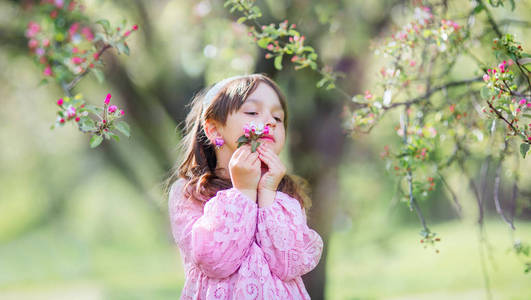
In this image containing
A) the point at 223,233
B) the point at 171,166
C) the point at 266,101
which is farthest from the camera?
the point at 171,166

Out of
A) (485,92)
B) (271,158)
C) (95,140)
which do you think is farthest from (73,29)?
(485,92)

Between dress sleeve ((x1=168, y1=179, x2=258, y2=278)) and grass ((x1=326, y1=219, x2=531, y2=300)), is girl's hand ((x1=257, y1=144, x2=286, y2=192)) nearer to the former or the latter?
dress sleeve ((x1=168, y1=179, x2=258, y2=278))

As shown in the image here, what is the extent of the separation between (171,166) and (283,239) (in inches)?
106

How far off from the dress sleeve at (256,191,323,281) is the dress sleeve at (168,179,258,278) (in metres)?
0.04

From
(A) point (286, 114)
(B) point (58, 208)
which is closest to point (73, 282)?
(B) point (58, 208)

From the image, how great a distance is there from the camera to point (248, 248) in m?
1.82

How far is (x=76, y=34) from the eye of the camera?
9.32 feet

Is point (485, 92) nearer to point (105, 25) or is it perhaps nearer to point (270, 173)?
point (270, 173)

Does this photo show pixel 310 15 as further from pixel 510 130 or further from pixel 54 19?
pixel 510 130

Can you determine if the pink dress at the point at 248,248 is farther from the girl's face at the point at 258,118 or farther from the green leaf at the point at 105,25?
the green leaf at the point at 105,25

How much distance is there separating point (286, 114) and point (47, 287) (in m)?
8.60

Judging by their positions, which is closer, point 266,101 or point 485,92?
point 485,92

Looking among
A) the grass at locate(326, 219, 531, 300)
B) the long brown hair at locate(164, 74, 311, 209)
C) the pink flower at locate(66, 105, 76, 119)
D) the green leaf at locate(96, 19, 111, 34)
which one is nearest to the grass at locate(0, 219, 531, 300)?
the grass at locate(326, 219, 531, 300)

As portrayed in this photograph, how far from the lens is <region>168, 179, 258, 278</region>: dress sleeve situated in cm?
174
